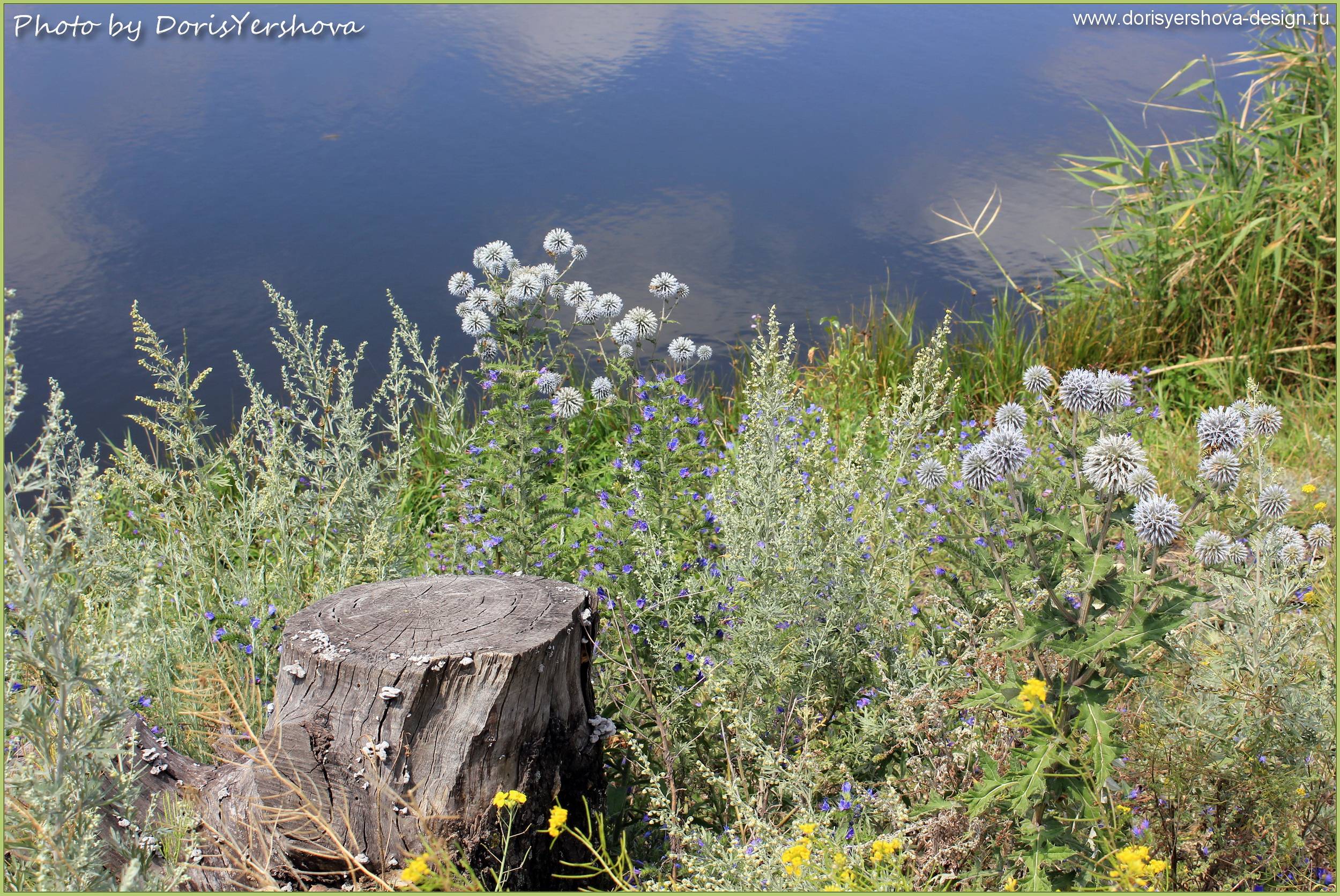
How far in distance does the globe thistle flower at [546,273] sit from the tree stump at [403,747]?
1862 millimetres

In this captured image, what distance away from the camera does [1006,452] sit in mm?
2268

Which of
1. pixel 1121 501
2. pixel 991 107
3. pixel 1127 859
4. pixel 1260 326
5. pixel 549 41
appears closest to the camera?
pixel 1127 859

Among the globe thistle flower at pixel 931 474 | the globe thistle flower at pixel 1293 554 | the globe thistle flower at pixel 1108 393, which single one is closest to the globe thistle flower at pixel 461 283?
the globe thistle flower at pixel 931 474

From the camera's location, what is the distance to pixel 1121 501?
2.43 meters

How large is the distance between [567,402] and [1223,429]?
254cm

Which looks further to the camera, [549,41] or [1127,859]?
[549,41]

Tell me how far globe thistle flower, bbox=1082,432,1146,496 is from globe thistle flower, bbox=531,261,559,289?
2540mm

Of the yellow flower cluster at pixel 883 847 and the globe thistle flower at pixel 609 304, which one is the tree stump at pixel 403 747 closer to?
the yellow flower cluster at pixel 883 847

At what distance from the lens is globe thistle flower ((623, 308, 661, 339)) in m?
4.29

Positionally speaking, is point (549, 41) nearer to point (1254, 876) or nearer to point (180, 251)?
point (180, 251)

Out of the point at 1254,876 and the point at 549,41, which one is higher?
the point at 549,41

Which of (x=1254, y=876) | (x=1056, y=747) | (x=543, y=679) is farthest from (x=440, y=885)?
(x=1254, y=876)

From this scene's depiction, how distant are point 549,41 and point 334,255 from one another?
7.69 m

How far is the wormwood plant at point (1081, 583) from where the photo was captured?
7.06 ft
